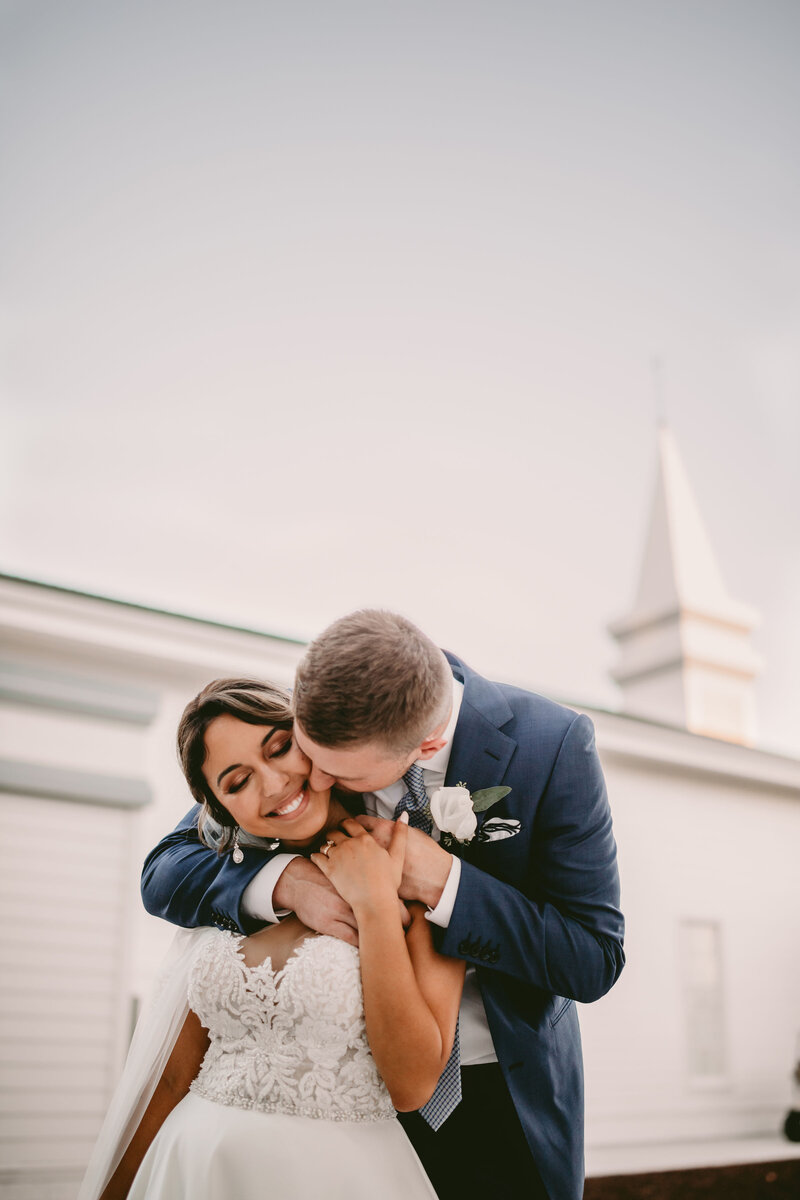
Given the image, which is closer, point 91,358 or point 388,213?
point 91,358

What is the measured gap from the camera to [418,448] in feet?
74.2

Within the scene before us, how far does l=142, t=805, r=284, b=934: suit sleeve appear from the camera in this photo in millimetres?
2193

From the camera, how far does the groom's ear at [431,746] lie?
204 cm

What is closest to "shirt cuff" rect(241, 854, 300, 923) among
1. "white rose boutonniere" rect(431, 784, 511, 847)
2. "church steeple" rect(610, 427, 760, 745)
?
"white rose boutonniere" rect(431, 784, 511, 847)

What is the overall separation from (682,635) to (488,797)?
815 inches

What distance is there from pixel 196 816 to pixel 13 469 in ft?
38.8

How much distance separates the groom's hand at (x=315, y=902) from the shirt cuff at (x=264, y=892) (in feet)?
0.04

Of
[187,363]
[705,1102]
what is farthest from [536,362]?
[705,1102]

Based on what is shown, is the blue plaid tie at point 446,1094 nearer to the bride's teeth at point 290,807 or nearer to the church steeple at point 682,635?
the bride's teeth at point 290,807

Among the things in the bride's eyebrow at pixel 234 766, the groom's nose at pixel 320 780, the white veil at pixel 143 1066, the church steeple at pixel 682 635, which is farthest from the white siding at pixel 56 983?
the church steeple at pixel 682 635

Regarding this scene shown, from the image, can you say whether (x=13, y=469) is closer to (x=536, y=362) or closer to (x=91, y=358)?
(x=91, y=358)

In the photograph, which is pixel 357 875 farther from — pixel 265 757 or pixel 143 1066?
pixel 143 1066

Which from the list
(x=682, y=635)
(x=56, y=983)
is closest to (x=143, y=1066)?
(x=56, y=983)

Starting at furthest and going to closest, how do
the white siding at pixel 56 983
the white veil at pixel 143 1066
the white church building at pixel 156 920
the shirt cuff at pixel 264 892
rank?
the white church building at pixel 156 920 < the white siding at pixel 56 983 < the white veil at pixel 143 1066 < the shirt cuff at pixel 264 892
